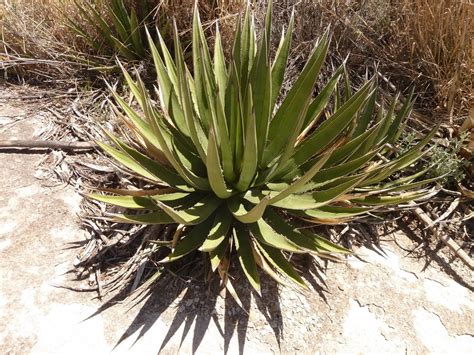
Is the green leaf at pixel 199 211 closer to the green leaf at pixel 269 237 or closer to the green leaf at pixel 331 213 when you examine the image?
the green leaf at pixel 269 237

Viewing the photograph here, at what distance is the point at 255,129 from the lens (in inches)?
65.9

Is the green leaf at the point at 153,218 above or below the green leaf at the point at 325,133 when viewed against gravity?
below

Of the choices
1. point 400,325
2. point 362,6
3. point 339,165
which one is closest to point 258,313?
point 400,325

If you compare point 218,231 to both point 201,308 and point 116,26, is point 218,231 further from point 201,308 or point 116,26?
point 116,26

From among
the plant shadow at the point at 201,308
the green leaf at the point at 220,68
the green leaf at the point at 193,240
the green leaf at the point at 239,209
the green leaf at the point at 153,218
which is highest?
the green leaf at the point at 220,68

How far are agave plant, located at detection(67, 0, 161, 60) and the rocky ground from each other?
148cm

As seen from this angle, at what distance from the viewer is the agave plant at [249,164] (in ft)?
6.07

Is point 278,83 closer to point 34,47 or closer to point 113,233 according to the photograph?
point 113,233

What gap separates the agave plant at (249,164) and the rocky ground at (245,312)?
0.74 ft

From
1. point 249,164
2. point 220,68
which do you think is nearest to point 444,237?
point 249,164

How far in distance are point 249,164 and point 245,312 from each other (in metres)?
0.69

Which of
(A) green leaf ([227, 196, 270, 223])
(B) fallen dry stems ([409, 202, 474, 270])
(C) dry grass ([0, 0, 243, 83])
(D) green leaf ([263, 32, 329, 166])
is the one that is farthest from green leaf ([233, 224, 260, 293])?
(C) dry grass ([0, 0, 243, 83])

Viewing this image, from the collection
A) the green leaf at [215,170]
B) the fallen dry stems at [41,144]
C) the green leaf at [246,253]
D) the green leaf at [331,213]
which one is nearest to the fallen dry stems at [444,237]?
the green leaf at [331,213]

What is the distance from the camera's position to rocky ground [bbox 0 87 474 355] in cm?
186
